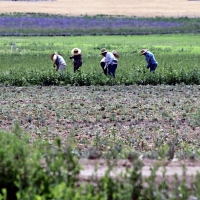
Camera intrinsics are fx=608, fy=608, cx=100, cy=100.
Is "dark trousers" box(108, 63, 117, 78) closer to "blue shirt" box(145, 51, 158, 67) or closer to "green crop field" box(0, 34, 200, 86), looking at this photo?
"green crop field" box(0, 34, 200, 86)

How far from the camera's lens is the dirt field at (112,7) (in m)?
76.4

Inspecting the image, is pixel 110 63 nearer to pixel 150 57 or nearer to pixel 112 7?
pixel 150 57

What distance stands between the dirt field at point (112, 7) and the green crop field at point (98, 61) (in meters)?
23.2

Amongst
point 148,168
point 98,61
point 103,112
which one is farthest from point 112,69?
point 148,168

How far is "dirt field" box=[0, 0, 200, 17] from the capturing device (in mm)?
76394

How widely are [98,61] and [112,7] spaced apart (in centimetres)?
5181

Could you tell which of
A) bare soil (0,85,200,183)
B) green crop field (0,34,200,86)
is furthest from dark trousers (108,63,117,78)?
bare soil (0,85,200,183)

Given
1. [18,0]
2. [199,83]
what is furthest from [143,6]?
[199,83]

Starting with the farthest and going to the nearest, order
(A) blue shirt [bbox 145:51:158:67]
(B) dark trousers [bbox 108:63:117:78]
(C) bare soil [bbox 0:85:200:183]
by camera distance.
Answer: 1. (A) blue shirt [bbox 145:51:158:67]
2. (B) dark trousers [bbox 108:63:117:78]
3. (C) bare soil [bbox 0:85:200:183]

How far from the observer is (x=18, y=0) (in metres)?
93.8

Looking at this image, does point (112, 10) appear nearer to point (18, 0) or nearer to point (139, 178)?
point (18, 0)

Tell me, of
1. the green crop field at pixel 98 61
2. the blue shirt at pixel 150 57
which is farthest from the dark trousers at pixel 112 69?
the blue shirt at pixel 150 57

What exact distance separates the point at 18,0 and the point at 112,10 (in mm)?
20309

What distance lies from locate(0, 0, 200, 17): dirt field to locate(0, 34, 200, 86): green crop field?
912 inches
